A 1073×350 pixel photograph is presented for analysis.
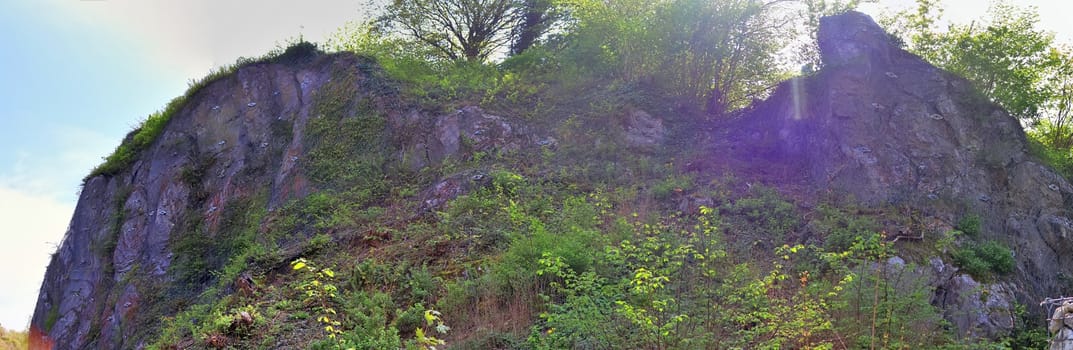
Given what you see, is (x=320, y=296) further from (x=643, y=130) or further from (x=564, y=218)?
(x=643, y=130)

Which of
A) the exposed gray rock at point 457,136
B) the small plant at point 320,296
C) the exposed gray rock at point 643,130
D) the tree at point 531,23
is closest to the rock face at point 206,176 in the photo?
the exposed gray rock at point 457,136

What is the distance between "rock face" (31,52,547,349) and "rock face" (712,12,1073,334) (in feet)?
17.5

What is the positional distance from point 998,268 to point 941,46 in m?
8.09

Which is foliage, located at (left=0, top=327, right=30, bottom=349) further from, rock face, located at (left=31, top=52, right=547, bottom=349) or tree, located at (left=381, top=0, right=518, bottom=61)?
tree, located at (left=381, top=0, right=518, bottom=61)

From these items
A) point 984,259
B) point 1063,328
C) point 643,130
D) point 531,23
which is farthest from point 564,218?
point 531,23

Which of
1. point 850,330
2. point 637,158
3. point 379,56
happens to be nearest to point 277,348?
point 850,330

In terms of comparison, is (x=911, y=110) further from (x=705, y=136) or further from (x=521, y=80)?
(x=521, y=80)

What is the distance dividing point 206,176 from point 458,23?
8377mm

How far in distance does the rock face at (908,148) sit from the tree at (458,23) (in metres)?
9.04

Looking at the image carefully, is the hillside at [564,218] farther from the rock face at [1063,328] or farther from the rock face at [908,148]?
the rock face at [1063,328]

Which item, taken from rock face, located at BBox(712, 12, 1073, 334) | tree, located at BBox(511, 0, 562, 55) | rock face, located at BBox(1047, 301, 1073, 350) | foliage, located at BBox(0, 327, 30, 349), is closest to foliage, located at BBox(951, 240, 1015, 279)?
rock face, located at BBox(712, 12, 1073, 334)

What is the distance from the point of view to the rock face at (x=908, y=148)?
10.4m

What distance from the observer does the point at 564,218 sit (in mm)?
10453

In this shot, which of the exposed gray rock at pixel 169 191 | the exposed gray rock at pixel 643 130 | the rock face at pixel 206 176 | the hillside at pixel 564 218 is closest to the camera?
the hillside at pixel 564 218
